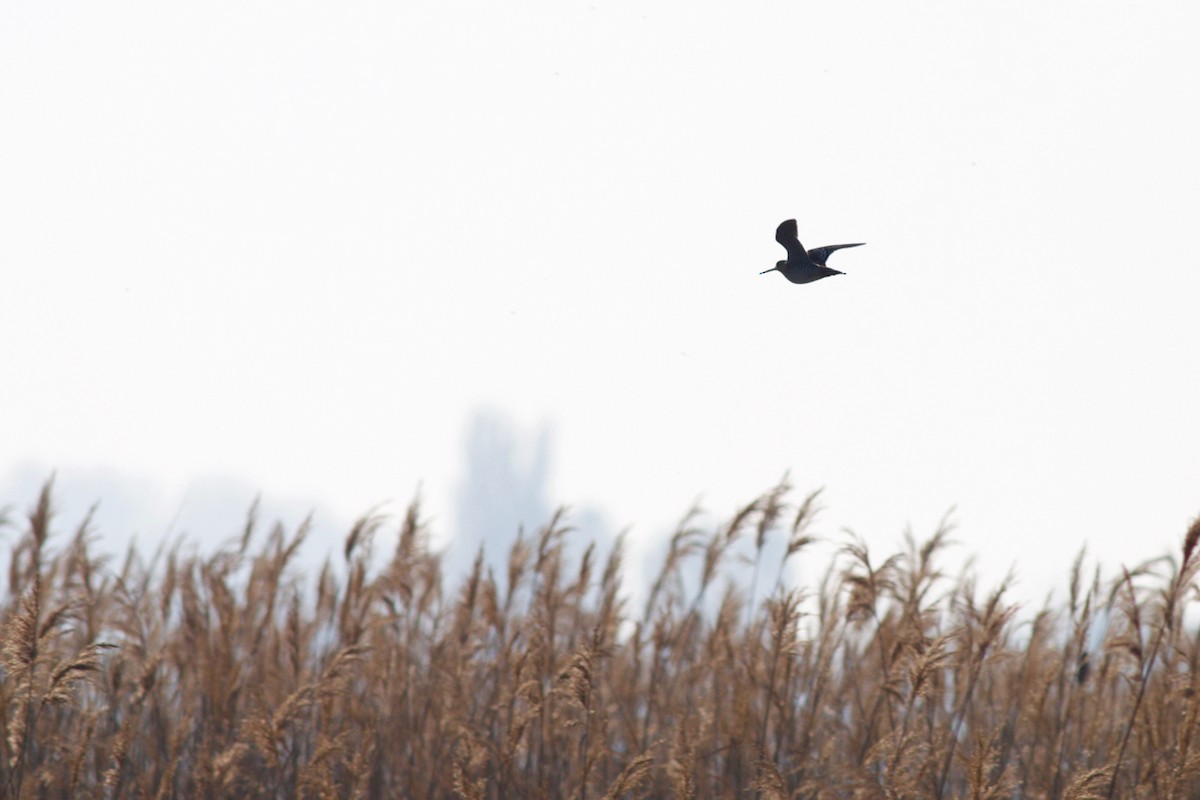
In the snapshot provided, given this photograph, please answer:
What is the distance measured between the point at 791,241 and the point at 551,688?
2.18 metres

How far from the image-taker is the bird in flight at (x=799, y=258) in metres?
3.13

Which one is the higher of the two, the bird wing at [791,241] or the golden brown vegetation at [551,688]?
the bird wing at [791,241]

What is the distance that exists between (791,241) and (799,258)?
0.17 ft

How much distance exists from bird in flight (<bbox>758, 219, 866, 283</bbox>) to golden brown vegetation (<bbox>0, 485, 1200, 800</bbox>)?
1310 mm

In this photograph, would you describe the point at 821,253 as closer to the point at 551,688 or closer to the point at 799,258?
the point at 799,258

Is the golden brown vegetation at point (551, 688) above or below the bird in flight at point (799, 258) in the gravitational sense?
below

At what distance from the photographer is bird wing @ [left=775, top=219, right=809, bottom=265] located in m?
3.13

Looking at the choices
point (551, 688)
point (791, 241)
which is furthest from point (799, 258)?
point (551, 688)

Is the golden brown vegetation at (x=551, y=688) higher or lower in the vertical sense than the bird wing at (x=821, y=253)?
lower

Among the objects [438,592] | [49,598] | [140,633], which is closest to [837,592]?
[438,592]

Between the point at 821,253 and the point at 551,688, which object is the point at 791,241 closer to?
the point at 821,253

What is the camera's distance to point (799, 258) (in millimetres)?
3145

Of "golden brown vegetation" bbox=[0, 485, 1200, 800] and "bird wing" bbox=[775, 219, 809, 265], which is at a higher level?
"bird wing" bbox=[775, 219, 809, 265]

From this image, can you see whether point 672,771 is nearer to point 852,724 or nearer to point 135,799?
point 852,724
